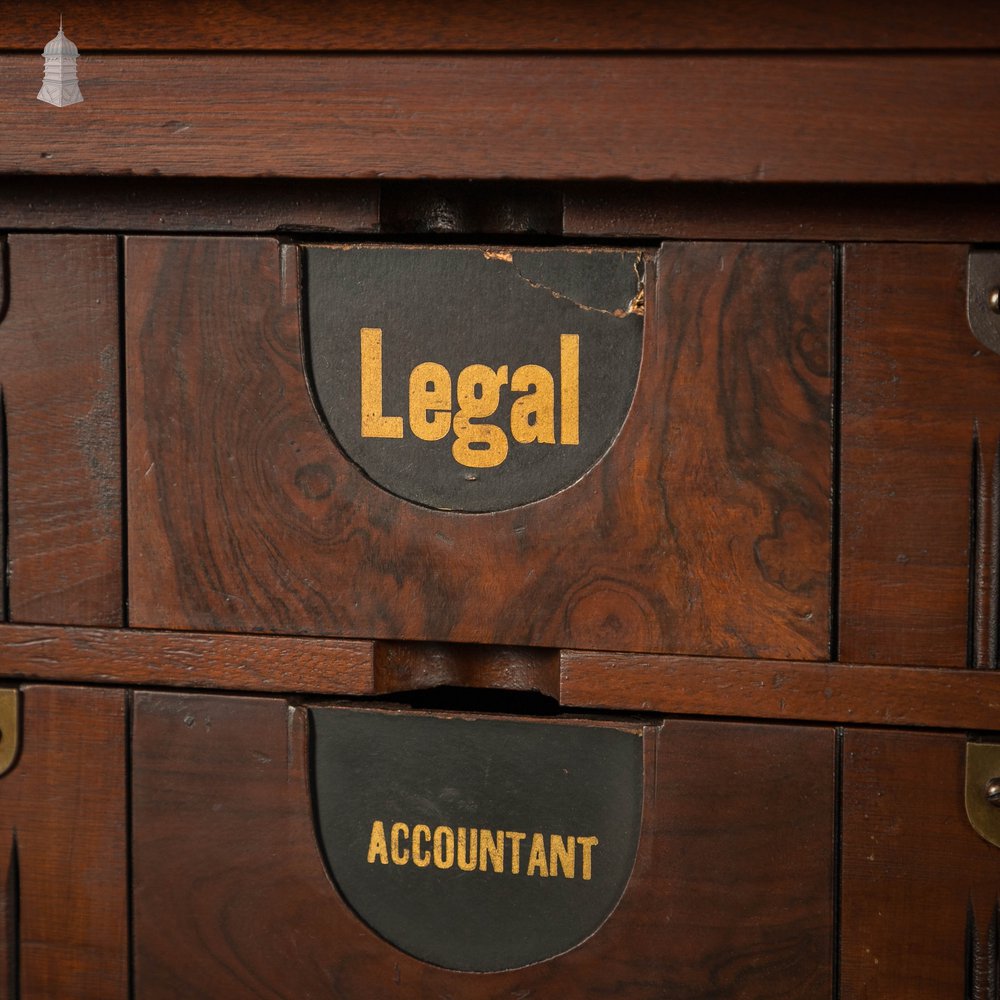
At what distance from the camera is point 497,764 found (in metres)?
0.94

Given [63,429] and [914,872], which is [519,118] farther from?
[914,872]

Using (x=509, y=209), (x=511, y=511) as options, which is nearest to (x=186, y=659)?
(x=511, y=511)

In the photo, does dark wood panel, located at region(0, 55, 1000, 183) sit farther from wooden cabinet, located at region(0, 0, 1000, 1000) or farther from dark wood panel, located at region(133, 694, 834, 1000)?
dark wood panel, located at region(133, 694, 834, 1000)

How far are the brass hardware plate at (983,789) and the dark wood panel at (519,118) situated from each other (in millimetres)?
366

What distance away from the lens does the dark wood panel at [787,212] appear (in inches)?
33.6

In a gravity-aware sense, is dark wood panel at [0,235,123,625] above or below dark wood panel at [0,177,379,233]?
below

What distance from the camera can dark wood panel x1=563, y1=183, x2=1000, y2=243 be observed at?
85 cm

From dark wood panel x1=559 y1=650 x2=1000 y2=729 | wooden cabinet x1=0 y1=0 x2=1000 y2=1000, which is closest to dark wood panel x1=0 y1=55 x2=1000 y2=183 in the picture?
wooden cabinet x1=0 y1=0 x2=1000 y2=1000

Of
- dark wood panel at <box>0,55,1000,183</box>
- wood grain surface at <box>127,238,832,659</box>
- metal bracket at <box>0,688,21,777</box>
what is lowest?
metal bracket at <box>0,688,21,777</box>

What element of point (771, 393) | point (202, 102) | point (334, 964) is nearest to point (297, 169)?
point (202, 102)

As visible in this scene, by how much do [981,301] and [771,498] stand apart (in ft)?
0.59

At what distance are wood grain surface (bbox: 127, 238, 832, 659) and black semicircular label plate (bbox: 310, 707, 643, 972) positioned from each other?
72mm

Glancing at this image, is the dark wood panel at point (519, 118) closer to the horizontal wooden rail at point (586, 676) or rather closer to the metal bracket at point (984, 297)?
the metal bracket at point (984, 297)

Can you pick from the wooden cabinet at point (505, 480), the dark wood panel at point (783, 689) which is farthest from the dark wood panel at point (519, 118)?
the dark wood panel at point (783, 689)
